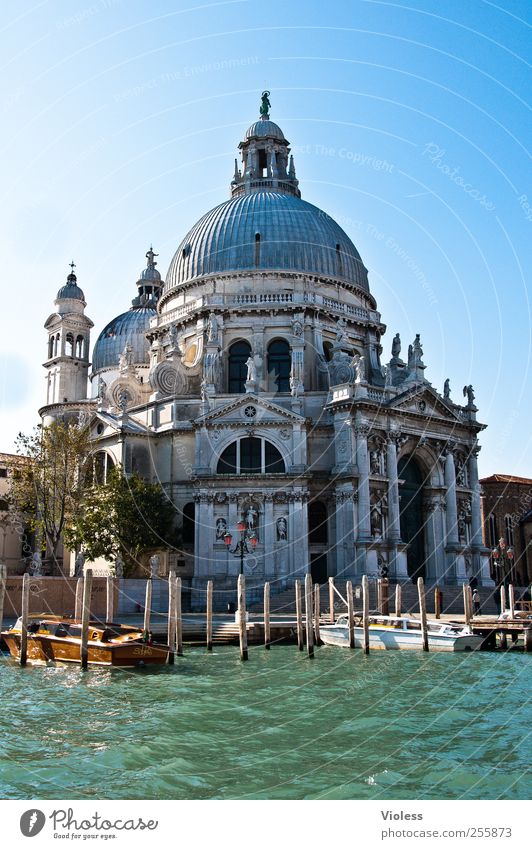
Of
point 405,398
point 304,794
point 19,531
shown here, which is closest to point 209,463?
point 405,398

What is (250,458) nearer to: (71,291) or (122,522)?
(122,522)

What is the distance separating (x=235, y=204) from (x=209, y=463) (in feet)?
56.5

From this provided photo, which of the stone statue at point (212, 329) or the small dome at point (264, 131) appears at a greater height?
the small dome at point (264, 131)

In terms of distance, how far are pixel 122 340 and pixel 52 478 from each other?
20611mm

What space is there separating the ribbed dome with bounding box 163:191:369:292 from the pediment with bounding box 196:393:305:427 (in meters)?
9.44

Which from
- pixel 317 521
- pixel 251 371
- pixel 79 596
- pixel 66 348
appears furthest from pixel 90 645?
pixel 66 348

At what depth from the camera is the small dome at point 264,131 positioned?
53.7 metres

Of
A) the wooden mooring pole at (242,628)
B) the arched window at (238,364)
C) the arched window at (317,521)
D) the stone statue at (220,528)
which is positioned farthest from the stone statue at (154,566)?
the wooden mooring pole at (242,628)

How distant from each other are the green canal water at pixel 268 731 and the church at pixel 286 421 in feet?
43.2

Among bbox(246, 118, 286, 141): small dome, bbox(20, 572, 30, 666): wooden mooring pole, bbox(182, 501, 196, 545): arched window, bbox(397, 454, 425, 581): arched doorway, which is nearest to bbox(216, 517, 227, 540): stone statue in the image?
bbox(182, 501, 196, 545): arched window

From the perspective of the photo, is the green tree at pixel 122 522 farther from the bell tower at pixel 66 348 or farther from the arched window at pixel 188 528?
the bell tower at pixel 66 348

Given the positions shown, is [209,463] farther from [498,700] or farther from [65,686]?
[498,700]

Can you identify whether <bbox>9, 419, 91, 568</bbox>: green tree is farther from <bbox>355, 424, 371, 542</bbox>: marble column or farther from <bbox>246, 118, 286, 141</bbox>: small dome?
<bbox>246, 118, 286, 141</bbox>: small dome

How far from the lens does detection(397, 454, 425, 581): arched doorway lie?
1668 inches
